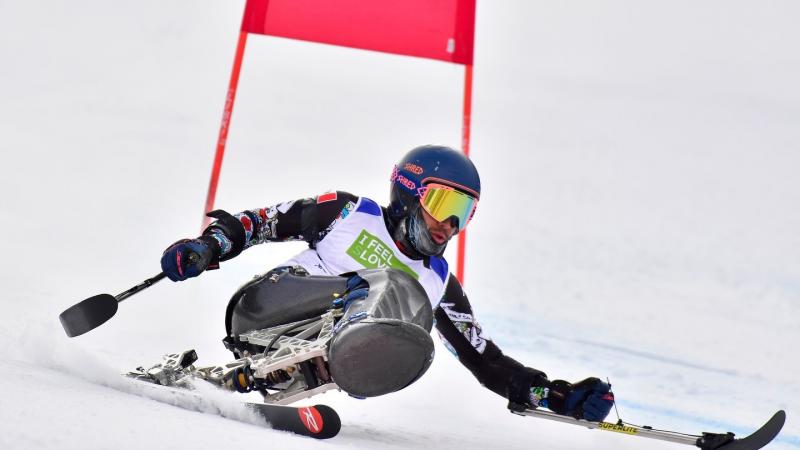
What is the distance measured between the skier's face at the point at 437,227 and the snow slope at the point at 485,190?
32.4 inches

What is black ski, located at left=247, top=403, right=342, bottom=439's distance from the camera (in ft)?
11.8

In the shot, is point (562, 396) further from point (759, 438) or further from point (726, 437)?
point (759, 438)

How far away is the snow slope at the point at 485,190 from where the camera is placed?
17.9ft

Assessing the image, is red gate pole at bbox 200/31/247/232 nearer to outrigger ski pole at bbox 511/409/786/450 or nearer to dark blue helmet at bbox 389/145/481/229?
dark blue helmet at bbox 389/145/481/229

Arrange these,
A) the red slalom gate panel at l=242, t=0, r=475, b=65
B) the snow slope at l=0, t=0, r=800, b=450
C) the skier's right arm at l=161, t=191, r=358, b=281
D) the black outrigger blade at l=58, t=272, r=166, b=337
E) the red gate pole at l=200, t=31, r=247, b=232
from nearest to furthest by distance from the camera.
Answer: the black outrigger blade at l=58, t=272, r=166, b=337
the skier's right arm at l=161, t=191, r=358, b=281
the snow slope at l=0, t=0, r=800, b=450
the red gate pole at l=200, t=31, r=247, b=232
the red slalom gate panel at l=242, t=0, r=475, b=65

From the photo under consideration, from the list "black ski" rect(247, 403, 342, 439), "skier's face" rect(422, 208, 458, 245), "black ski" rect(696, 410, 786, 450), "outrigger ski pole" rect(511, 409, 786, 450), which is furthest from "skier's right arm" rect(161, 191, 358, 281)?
"black ski" rect(696, 410, 786, 450)

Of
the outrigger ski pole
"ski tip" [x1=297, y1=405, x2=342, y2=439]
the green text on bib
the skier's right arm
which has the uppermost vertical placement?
the skier's right arm

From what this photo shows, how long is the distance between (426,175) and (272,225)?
68cm

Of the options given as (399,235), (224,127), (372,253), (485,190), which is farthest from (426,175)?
(485,190)

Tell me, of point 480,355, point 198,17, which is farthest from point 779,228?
point 198,17

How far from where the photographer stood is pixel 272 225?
15.8 feet

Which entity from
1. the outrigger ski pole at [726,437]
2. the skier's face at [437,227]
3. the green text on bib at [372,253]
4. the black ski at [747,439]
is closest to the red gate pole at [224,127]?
the green text on bib at [372,253]

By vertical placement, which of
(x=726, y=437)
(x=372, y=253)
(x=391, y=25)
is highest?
(x=391, y=25)

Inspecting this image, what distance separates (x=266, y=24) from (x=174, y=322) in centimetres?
260
